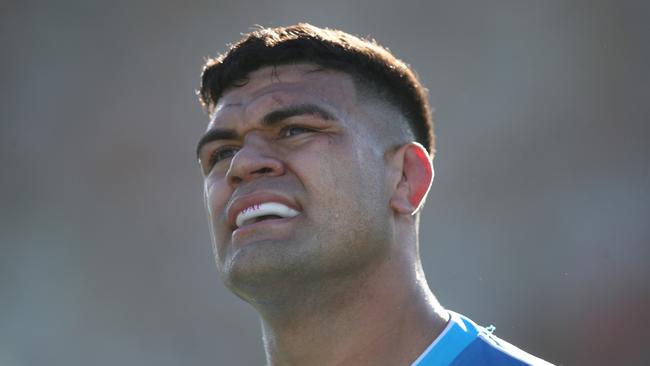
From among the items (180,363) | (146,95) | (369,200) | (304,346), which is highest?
(146,95)

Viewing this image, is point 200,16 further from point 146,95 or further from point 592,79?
point 592,79

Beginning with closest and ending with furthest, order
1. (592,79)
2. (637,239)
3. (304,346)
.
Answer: (304,346)
(637,239)
(592,79)

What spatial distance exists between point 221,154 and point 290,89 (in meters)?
0.33

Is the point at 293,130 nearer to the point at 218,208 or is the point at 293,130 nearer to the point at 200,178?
the point at 218,208

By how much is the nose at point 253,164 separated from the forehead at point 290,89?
15 centimetres

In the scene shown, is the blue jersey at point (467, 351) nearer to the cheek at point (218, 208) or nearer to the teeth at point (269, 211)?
the teeth at point (269, 211)

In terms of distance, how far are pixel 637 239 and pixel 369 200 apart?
4573 millimetres

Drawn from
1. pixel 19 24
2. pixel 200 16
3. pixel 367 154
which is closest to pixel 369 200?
pixel 367 154

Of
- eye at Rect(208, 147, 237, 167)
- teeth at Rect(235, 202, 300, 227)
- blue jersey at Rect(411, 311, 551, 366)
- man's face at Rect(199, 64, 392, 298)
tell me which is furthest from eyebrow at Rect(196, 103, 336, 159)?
blue jersey at Rect(411, 311, 551, 366)

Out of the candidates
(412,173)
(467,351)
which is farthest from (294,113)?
(467,351)

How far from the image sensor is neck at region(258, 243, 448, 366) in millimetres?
2514

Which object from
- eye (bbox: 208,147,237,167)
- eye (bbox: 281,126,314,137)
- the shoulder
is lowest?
the shoulder

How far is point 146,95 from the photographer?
8719 mm

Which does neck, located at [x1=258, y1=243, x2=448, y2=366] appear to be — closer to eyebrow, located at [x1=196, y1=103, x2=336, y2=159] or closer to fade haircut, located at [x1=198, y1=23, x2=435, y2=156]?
eyebrow, located at [x1=196, y1=103, x2=336, y2=159]
